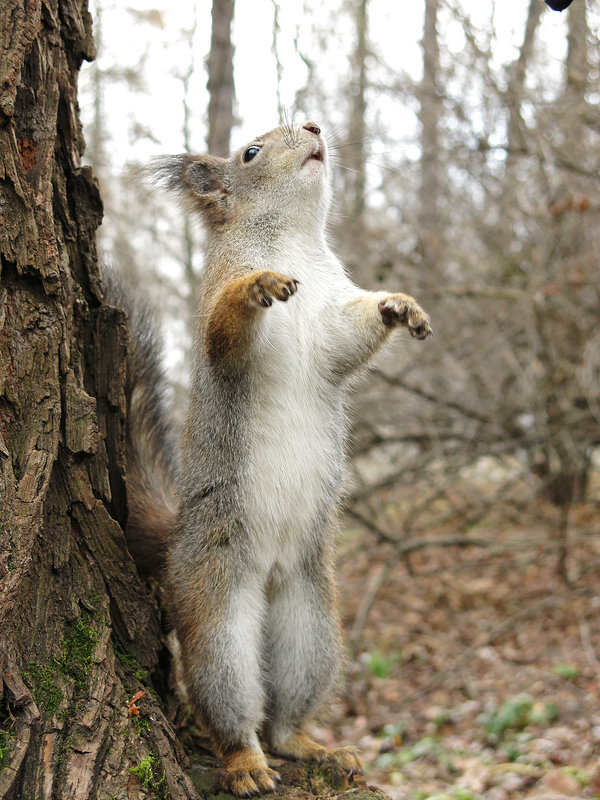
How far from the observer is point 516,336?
7062mm

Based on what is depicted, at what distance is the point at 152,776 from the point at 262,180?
7.53 feet

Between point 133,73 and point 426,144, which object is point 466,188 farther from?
point 133,73

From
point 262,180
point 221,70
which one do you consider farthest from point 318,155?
point 221,70

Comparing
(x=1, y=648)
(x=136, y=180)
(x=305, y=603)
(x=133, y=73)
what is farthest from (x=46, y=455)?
(x=133, y=73)

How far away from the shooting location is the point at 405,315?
2.84 metres

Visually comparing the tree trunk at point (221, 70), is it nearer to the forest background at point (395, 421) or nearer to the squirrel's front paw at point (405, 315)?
the forest background at point (395, 421)

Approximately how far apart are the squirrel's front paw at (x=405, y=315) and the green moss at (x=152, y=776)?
1626 mm

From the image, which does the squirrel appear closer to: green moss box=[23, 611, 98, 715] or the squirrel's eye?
the squirrel's eye

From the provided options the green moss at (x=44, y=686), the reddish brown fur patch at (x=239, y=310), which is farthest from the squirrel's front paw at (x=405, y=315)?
the green moss at (x=44, y=686)

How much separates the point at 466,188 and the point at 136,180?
4601mm

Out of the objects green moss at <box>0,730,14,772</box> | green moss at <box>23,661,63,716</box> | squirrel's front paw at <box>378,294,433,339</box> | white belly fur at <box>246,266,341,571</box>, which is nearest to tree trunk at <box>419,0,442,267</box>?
squirrel's front paw at <box>378,294,433,339</box>

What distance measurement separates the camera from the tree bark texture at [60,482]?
2057mm

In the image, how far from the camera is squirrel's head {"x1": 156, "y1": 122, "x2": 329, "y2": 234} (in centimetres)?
319

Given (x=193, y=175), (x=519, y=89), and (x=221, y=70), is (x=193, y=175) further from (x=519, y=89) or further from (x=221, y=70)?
(x=519, y=89)
